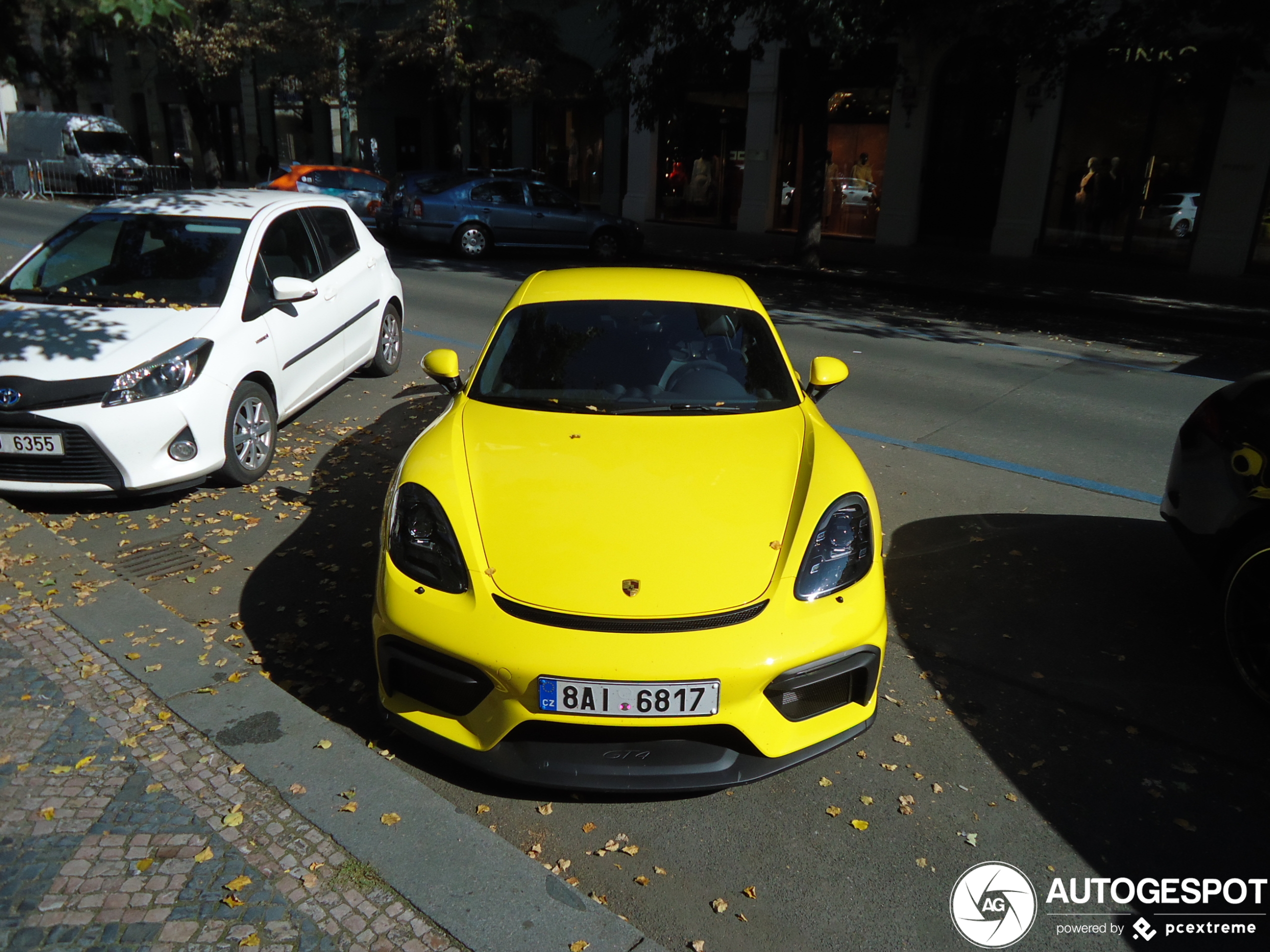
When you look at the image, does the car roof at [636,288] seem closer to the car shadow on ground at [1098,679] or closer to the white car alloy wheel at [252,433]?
the car shadow on ground at [1098,679]

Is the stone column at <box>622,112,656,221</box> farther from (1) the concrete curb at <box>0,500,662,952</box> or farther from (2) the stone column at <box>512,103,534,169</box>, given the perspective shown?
(1) the concrete curb at <box>0,500,662,952</box>

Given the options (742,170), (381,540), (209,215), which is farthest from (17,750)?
(742,170)

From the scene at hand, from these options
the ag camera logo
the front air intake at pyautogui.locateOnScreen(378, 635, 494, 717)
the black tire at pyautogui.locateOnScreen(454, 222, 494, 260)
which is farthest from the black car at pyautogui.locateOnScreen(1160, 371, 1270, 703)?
the black tire at pyautogui.locateOnScreen(454, 222, 494, 260)

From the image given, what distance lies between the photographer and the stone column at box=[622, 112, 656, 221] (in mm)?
27031

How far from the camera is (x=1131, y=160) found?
64.5 feet

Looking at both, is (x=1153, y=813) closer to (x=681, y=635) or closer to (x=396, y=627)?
(x=681, y=635)

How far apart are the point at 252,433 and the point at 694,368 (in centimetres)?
324

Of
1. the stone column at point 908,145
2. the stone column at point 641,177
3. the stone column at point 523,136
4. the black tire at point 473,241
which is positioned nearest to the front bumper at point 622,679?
the black tire at point 473,241

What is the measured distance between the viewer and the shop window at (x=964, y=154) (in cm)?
2092

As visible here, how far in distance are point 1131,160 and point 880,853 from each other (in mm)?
20330

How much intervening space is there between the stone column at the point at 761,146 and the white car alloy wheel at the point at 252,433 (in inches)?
801

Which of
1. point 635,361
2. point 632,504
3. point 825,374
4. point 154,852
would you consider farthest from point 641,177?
point 154,852

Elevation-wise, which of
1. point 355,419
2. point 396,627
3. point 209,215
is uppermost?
point 209,215

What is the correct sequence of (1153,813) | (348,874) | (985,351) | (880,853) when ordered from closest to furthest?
1. (348,874)
2. (880,853)
3. (1153,813)
4. (985,351)
